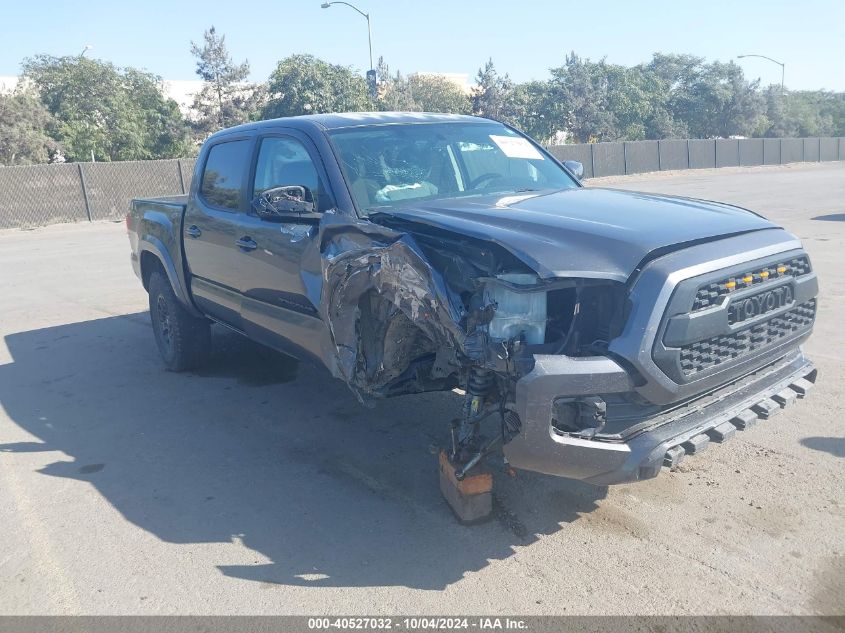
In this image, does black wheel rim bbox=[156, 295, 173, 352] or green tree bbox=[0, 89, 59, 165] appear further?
green tree bbox=[0, 89, 59, 165]

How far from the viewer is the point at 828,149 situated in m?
55.9

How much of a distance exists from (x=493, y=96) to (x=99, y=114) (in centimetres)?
2559

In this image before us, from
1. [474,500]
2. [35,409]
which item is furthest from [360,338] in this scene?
[35,409]

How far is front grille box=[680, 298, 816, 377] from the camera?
3098mm

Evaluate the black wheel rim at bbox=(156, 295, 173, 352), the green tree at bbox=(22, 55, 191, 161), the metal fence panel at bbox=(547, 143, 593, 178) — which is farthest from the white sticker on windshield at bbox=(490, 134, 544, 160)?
the green tree at bbox=(22, 55, 191, 161)

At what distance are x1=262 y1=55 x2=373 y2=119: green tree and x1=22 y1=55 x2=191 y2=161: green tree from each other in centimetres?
588

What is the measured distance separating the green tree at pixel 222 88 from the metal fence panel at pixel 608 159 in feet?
67.6

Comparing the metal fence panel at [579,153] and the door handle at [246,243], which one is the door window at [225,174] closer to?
the door handle at [246,243]

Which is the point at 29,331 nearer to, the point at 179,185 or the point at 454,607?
the point at 454,607

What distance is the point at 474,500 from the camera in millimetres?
3611

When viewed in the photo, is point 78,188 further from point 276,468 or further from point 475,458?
point 475,458

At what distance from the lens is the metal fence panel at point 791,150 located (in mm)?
51500

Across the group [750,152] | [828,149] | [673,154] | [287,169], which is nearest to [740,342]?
[287,169]

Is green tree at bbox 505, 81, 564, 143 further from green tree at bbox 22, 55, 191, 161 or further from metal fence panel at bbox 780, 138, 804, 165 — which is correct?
green tree at bbox 22, 55, 191, 161
